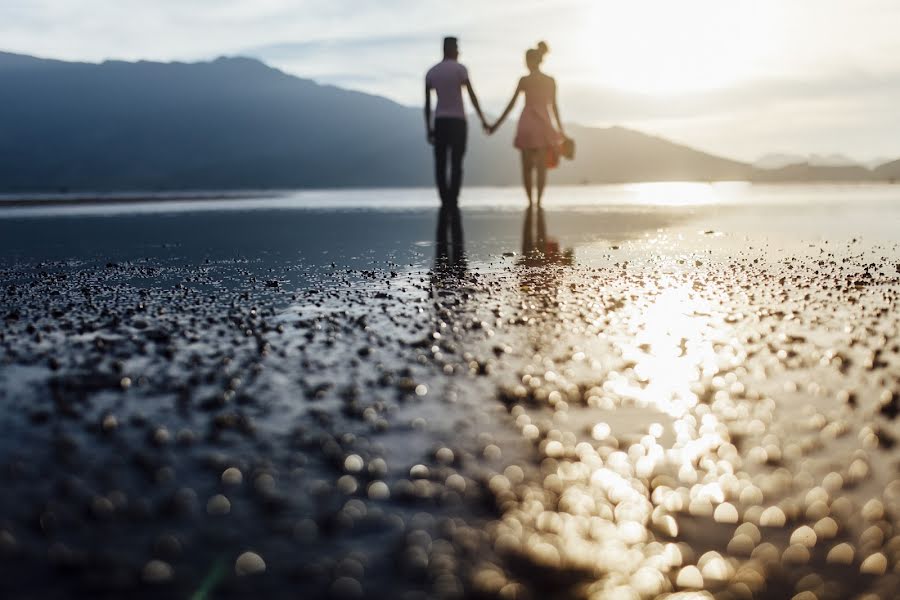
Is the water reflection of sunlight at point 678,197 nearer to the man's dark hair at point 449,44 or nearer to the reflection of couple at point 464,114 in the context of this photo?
the reflection of couple at point 464,114

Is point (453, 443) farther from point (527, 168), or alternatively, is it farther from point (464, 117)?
point (527, 168)

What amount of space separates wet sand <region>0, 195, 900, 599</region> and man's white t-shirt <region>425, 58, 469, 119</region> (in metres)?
10.6

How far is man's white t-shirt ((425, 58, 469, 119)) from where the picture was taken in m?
18.3

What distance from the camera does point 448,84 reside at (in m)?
18.4

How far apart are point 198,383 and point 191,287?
15.2 feet

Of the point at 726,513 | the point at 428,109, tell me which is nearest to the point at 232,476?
the point at 726,513

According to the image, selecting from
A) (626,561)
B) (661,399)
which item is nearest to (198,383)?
(661,399)

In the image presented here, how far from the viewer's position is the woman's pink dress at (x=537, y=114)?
1914 cm

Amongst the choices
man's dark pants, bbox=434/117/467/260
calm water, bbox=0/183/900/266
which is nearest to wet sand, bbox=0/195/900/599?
calm water, bbox=0/183/900/266

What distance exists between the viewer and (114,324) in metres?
6.83

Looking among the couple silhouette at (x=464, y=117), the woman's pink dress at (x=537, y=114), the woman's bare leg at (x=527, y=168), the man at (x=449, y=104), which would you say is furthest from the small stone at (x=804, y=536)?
the woman's bare leg at (x=527, y=168)

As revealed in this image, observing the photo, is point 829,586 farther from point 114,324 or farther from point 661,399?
point 114,324

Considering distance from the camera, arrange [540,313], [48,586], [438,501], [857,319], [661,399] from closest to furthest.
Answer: [48,586] < [438,501] < [661,399] < [857,319] < [540,313]

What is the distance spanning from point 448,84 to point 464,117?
793 millimetres
